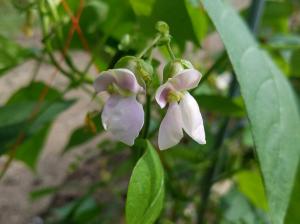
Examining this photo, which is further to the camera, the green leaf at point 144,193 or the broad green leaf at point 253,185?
the broad green leaf at point 253,185

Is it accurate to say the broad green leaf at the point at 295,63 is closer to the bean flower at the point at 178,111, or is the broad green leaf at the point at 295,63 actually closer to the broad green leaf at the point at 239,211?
the broad green leaf at the point at 239,211

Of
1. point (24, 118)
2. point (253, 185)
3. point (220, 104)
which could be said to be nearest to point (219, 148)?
point (253, 185)

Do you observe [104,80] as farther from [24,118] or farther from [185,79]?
[24,118]

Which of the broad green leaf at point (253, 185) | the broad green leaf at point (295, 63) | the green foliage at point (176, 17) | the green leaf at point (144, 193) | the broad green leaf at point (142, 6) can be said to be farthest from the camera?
the broad green leaf at point (295, 63)

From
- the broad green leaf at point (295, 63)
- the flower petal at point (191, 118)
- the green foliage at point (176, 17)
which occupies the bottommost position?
the broad green leaf at point (295, 63)

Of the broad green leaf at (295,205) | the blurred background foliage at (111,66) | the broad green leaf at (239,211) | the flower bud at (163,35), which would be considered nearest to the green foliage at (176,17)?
the blurred background foliage at (111,66)

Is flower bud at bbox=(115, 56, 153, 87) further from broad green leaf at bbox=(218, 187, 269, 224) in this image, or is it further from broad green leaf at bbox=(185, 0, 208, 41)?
broad green leaf at bbox=(218, 187, 269, 224)

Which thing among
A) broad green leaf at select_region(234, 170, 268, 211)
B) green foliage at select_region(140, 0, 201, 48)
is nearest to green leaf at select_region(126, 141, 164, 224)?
green foliage at select_region(140, 0, 201, 48)
